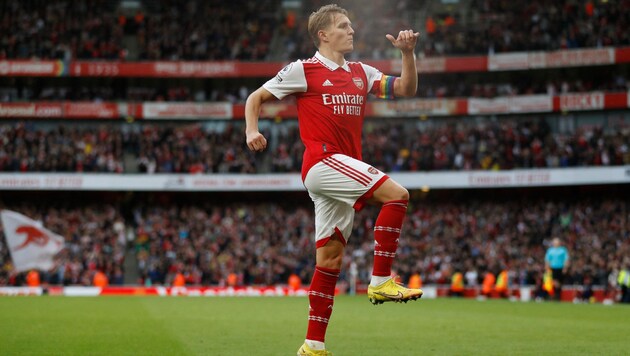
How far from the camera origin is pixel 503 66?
1748 inches

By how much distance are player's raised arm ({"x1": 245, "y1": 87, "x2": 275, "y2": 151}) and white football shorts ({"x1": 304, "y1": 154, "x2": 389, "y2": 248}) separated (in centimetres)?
58

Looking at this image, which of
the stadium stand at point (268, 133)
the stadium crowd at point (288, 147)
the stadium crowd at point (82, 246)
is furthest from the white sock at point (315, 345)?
the stadium crowd at point (288, 147)

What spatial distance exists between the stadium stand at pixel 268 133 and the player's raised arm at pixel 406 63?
1178 inches

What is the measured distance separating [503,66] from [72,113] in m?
21.5

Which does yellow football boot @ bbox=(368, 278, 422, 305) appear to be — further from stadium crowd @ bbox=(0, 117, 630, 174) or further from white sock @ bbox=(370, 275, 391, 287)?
stadium crowd @ bbox=(0, 117, 630, 174)

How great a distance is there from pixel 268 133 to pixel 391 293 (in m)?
40.5

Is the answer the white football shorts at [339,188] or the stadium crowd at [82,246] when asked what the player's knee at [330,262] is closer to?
the white football shorts at [339,188]

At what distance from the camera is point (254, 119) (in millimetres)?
7582

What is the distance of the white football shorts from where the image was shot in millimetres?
7441

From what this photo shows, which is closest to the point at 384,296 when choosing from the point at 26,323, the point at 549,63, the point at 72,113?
the point at 26,323

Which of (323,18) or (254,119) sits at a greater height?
(323,18)

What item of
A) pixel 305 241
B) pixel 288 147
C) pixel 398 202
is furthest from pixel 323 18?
pixel 288 147

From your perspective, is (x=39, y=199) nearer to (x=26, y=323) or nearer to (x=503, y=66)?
(x=503, y=66)

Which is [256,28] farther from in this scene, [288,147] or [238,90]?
[288,147]
